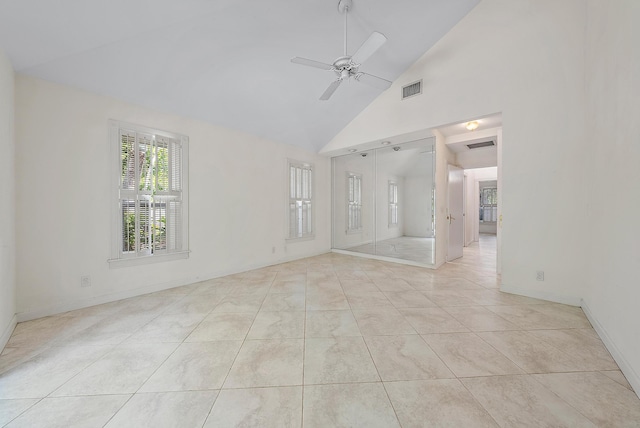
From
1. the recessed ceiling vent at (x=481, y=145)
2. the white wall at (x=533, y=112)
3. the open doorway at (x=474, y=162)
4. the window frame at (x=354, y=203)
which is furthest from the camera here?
the window frame at (x=354, y=203)

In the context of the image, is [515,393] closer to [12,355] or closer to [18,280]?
[12,355]

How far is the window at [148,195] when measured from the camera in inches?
121

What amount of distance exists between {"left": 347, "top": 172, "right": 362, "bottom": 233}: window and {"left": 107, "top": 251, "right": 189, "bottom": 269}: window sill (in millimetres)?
3674

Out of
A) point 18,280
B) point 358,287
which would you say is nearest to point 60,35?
point 18,280

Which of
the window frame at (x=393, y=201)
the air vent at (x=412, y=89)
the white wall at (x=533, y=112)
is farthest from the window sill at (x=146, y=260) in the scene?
the white wall at (x=533, y=112)

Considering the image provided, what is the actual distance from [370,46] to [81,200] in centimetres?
359

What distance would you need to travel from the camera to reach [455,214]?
5.33m

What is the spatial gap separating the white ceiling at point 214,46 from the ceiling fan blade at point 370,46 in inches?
33.4

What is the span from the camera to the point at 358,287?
11.7 feet

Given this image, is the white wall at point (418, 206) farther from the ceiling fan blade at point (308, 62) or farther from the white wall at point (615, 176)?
the ceiling fan blade at point (308, 62)

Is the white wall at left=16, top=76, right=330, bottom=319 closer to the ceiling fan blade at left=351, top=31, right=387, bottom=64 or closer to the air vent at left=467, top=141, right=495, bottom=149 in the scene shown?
the ceiling fan blade at left=351, top=31, right=387, bottom=64

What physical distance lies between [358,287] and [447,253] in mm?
2523

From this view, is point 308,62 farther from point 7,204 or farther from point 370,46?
point 7,204

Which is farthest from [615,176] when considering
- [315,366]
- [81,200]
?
[81,200]
